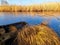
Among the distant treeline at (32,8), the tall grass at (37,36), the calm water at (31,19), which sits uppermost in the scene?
the distant treeline at (32,8)

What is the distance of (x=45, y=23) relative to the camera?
3.36 m

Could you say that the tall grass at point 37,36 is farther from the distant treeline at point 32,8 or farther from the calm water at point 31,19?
the distant treeline at point 32,8

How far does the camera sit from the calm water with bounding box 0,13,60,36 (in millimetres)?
3330

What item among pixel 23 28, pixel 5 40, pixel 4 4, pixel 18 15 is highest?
pixel 4 4

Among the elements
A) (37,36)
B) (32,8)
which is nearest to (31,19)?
(32,8)

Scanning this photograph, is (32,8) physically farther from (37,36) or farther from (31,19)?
(37,36)

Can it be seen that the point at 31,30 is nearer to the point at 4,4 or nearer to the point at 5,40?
the point at 5,40

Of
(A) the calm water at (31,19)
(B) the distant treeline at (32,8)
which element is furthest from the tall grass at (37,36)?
(B) the distant treeline at (32,8)

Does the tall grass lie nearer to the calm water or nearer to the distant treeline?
the calm water

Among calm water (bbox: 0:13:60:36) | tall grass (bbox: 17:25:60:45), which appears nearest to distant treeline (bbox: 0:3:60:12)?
calm water (bbox: 0:13:60:36)

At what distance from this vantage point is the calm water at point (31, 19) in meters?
3.33

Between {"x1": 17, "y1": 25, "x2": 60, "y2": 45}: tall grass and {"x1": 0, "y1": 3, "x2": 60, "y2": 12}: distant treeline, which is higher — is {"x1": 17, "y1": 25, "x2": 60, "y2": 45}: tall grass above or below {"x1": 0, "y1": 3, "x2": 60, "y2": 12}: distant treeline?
below

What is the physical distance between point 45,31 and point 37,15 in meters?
0.38

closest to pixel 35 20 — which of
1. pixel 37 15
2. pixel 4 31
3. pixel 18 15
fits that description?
pixel 37 15
